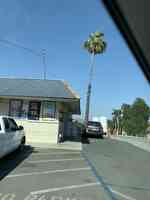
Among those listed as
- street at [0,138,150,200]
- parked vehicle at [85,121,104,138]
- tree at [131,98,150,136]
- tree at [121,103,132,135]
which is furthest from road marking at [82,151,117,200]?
tree at [131,98,150,136]

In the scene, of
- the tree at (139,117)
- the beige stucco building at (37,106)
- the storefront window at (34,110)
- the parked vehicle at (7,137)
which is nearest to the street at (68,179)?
the parked vehicle at (7,137)

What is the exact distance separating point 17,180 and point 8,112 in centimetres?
1209

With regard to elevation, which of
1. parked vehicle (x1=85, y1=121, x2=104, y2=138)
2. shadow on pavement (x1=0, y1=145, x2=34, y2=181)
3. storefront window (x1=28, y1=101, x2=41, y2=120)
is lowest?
shadow on pavement (x1=0, y1=145, x2=34, y2=181)

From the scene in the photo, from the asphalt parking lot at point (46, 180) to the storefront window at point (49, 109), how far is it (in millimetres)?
6774

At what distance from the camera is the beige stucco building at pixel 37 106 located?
771 inches

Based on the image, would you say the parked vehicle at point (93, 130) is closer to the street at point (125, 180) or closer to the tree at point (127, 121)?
the street at point (125, 180)

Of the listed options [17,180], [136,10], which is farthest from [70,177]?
[136,10]

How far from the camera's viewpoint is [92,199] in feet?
24.3

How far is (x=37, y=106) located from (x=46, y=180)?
11.6m

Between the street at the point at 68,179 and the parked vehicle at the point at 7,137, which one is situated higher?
the parked vehicle at the point at 7,137

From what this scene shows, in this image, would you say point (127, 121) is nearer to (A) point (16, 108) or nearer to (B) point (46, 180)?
(A) point (16, 108)

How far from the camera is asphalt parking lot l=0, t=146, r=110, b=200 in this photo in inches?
297

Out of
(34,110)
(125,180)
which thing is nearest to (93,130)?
(34,110)

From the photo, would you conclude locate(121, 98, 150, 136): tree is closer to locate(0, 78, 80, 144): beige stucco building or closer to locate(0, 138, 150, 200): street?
locate(0, 78, 80, 144): beige stucco building
